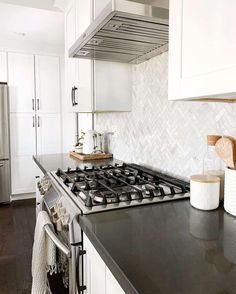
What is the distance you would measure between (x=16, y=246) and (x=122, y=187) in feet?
5.75

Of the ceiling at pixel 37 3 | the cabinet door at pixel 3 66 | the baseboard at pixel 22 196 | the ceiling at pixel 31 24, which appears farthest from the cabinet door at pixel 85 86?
the baseboard at pixel 22 196

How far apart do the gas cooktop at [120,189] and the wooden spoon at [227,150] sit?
0.29 metres

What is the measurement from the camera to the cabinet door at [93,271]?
81 centimetres

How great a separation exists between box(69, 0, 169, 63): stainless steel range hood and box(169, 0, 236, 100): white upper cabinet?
0.76ft

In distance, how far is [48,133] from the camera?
13.3 feet

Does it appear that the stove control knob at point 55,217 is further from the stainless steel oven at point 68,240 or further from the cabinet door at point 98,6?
the cabinet door at point 98,6

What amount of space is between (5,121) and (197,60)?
337 cm

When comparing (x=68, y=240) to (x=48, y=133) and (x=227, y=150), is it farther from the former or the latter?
(x=48, y=133)

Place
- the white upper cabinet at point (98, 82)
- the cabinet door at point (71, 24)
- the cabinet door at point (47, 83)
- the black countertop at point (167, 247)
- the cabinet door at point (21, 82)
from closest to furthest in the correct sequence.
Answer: the black countertop at point (167, 247) → the white upper cabinet at point (98, 82) → the cabinet door at point (71, 24) → the cabinet door at point (21, 82) → the cabinet door at point (47, 83)

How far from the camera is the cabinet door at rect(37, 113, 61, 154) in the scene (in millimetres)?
3992

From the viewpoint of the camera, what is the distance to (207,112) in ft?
4.18

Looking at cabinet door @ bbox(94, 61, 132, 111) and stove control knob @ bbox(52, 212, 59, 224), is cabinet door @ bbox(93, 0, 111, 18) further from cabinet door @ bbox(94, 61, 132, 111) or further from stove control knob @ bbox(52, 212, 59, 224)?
stove control knob @ bbox(52, 212, 59, 224)

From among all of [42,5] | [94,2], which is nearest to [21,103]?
[42,5]

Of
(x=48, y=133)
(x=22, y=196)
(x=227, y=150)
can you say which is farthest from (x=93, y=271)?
(x=22, y=196)
